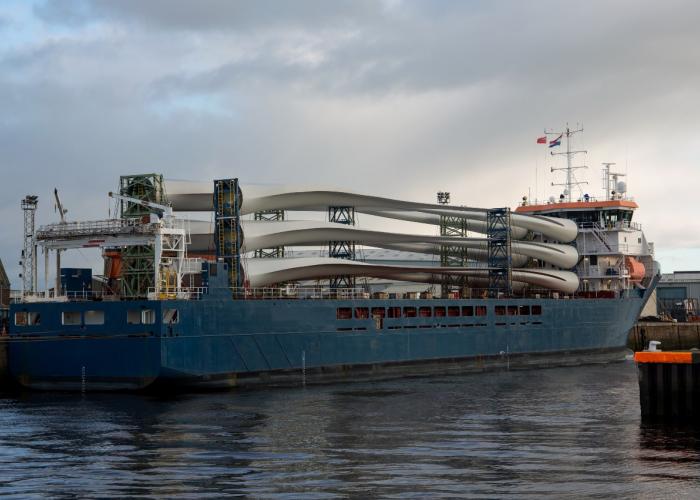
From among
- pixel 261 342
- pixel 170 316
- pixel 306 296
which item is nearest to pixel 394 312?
pixel 306 296

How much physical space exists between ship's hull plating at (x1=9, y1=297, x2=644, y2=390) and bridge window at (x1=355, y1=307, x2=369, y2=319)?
6 cm

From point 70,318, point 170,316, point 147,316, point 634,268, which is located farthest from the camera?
point 634,268

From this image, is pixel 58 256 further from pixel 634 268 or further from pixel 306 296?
pixel 634 268

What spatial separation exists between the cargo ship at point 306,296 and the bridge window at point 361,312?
0.27ft

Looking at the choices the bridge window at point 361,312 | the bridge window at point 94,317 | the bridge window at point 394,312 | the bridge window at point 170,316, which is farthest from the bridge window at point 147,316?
the bridge window at point 394,312

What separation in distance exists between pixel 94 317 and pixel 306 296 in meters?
11.9

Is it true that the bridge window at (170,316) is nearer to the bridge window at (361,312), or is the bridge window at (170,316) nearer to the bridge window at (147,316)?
the bridge window at (147,316)

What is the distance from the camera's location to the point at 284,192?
55469mm

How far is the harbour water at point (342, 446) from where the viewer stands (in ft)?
77.5

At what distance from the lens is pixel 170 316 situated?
4369cm

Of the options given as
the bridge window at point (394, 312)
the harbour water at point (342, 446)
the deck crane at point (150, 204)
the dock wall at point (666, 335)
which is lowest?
the harbour water at point (342, 446)

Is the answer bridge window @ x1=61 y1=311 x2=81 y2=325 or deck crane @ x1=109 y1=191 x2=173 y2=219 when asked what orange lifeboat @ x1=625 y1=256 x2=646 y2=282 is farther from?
bridge window @ x1=61 y1=311 x2=81 y2=325

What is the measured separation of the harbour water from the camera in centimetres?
2362

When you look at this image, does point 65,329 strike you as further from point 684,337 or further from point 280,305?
point 684,337
